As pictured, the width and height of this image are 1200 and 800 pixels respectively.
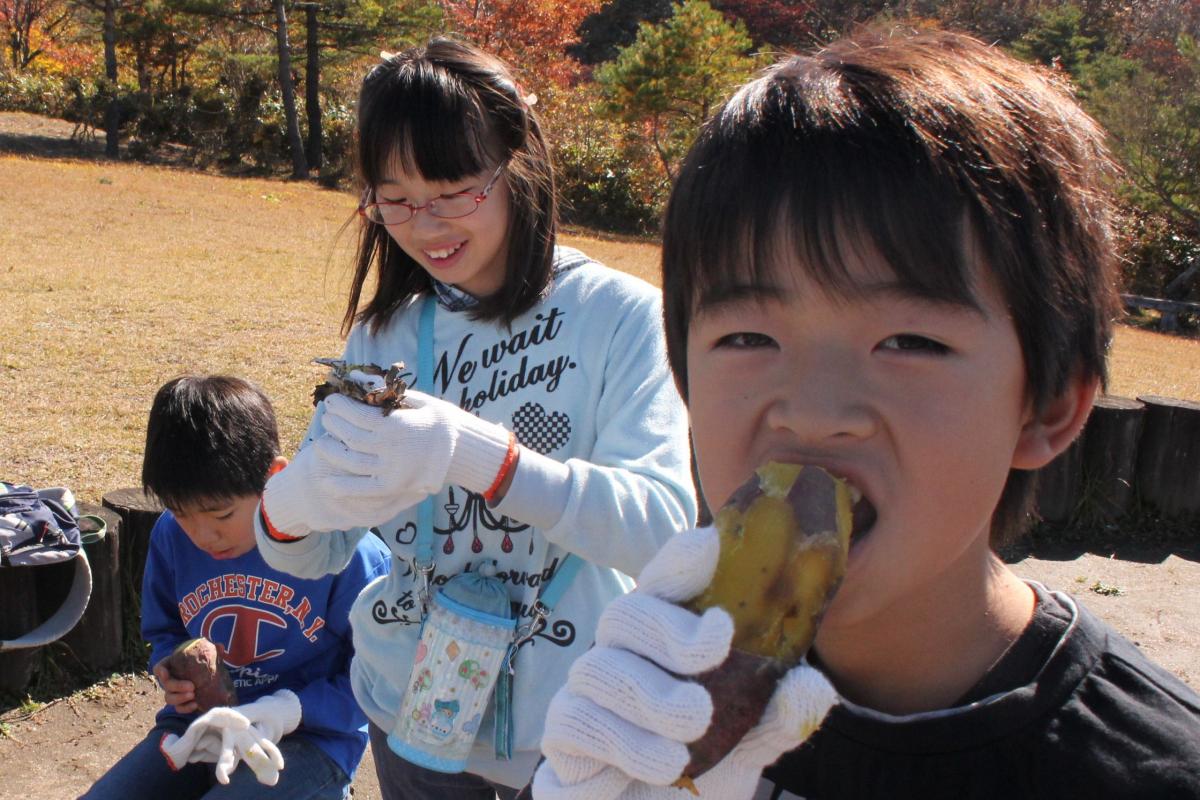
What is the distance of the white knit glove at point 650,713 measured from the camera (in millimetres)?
831

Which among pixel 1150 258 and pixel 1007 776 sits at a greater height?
pixel 1007 776

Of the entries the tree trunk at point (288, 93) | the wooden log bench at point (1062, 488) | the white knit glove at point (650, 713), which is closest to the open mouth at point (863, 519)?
the white knit glove at point (650, 713)

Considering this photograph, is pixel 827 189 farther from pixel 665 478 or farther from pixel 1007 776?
pixel 665 478

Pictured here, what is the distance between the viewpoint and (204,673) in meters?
2.40

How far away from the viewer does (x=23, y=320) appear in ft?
27.5

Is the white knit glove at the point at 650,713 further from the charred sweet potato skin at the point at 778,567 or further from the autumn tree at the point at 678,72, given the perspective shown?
the autumn tree at the point at 678,72

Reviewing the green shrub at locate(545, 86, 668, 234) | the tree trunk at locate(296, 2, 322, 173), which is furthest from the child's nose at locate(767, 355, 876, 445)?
the tree trunk at locate(296, 2, 322, 173)

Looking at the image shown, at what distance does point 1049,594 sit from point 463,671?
0.94m

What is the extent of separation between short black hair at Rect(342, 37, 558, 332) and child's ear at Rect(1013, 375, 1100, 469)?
0.99m

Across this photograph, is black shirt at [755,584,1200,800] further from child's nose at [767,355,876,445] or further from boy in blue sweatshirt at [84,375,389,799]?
boy in blue sweatshirt at [84,375,389,799]

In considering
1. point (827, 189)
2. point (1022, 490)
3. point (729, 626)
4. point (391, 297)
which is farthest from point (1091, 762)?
point (391, 297)

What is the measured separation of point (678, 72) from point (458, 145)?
2121 centimetres

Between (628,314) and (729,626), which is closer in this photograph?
(729,626)

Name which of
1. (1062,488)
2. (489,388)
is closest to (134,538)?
(489,388)
